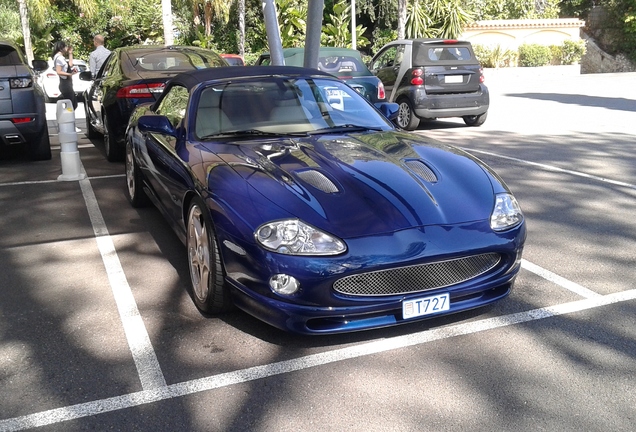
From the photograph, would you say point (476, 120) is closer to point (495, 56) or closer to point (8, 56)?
point (8, 56)

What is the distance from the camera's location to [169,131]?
5.38 meters

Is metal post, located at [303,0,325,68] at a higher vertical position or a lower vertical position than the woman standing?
higher

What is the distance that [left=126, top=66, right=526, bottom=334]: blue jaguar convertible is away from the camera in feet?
12.3

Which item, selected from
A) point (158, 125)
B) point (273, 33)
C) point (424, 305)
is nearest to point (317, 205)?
point (424, 305)

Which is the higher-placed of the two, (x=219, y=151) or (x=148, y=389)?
(x=219, y=151)

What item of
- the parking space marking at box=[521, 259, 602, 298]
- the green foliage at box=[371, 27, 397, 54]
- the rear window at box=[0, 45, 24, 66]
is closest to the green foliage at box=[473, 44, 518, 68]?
the green foliage at box=[371, 27, 397, 54]

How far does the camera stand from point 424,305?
3842 millimetres

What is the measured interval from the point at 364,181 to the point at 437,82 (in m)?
9.39

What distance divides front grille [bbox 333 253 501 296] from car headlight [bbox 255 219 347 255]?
19 centimetres

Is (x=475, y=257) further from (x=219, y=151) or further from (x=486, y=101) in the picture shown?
(x=486, y=101)

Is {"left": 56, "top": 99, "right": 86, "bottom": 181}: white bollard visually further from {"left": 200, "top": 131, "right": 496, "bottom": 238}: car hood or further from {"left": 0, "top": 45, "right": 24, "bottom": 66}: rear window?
{"left": 200, "top": 131, "right": 496, "bottom": 238}: car hood

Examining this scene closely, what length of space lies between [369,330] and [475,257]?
753 mm

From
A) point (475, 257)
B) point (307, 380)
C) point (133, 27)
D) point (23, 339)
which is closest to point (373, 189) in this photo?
point (475, 257)

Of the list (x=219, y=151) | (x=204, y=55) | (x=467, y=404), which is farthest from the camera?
(x=204, y=55)
